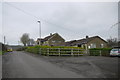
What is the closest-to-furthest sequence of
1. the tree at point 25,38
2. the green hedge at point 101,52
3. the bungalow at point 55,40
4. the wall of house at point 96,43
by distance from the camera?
the green hedge at point 101,52, the wall of house at point 96,43, the bungalow at point 55,40, the tree at point 25,38

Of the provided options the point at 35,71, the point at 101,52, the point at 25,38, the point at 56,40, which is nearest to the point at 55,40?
the point at 56,40

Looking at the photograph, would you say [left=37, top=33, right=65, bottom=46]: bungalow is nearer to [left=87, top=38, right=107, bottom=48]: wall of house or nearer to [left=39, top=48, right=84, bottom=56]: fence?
[left=87, top=38, right=107, bottom=48]: wall of house

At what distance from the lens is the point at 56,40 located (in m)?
57.0

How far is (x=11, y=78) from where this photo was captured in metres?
5.79

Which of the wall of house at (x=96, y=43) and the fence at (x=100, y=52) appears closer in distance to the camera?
the fence at (x=100, y=52)

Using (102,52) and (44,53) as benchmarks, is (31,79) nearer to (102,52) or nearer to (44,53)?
(44,53)

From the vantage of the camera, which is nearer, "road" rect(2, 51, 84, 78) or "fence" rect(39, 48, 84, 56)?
"road" rect(2, 51, 84, 78)

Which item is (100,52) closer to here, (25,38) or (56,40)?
(56,40)

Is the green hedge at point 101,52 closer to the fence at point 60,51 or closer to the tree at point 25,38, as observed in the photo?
the fence at point 60,51

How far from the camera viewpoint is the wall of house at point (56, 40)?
55931mm

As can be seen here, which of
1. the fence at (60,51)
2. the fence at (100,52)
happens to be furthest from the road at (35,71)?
the fence at (100,52)

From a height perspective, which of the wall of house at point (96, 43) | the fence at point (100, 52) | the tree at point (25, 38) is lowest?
the fence at point (100, 52)

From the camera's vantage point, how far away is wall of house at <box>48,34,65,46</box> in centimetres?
5593

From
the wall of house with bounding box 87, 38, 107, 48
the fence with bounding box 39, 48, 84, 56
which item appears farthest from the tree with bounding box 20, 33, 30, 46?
the fence with bounding box 39, 48, 84, 56
